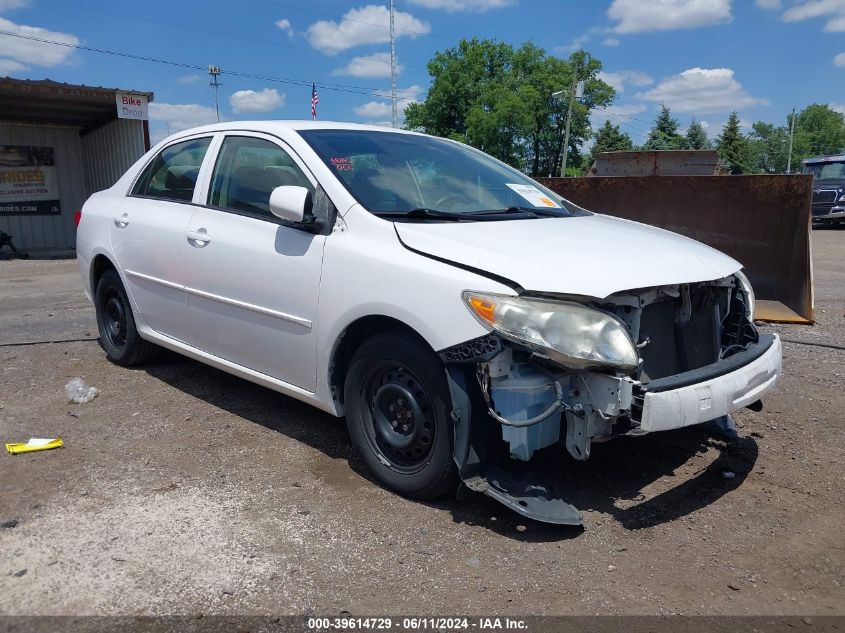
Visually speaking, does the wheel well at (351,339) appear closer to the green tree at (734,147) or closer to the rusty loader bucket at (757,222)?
the rusty loader bucket at (757,222)

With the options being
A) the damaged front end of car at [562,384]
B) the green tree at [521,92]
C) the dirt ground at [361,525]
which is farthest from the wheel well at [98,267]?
the green tree at [521,92]

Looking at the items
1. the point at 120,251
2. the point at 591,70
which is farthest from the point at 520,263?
the point at 591,70

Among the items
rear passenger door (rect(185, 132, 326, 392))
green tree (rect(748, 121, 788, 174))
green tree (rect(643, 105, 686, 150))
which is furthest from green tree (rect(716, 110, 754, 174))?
rear passenger door (rect(185, 132, 326, 392))

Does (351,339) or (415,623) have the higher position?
(351,339)

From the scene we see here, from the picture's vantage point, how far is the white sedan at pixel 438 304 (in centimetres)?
285

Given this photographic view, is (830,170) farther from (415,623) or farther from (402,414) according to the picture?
(415,623)

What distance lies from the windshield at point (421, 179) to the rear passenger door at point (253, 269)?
258mm

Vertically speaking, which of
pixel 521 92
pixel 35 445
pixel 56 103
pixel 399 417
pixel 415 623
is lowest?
pixel 415 623

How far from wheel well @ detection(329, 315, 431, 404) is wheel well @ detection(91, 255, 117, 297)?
8.88ft

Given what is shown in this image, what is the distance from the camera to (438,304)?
2979 millimetres

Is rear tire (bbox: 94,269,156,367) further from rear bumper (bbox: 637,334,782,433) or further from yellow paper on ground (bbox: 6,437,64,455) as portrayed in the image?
rear bumper (bbox: 637,334,782,433)

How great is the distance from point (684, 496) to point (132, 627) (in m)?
2.54

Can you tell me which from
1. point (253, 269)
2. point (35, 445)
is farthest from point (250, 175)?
point (35, 445)

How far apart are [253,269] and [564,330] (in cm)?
189
